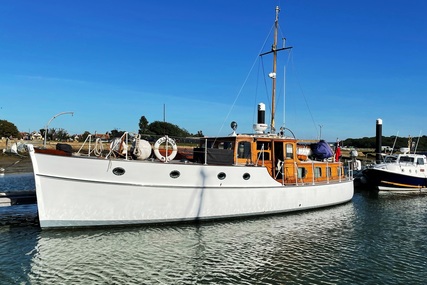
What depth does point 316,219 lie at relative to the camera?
1544 cm

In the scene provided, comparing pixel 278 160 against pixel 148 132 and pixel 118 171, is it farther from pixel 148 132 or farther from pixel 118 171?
pixel 148 132

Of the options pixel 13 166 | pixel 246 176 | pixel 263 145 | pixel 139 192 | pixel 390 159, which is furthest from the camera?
pixel 13 166

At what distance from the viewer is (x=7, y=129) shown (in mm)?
70062

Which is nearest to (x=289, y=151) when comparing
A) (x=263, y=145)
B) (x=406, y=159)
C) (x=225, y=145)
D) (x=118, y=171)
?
(x=263, y=145)

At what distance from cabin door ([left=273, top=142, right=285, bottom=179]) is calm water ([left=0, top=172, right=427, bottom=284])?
2320 millimetres

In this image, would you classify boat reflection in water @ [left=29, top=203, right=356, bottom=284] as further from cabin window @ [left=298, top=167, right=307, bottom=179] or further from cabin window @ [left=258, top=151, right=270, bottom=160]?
cabin window @ [left=298, top=167, right=307, bottom=179]

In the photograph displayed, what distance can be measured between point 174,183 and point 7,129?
70.2m

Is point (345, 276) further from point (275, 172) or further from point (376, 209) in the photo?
point (376, 209)

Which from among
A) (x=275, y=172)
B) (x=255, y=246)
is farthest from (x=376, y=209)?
(x=255, y=246)

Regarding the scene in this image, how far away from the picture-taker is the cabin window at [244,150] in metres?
15.4

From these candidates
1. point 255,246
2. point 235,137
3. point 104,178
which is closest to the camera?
point 255,246

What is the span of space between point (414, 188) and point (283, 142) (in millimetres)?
15994

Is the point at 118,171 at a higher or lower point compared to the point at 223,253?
higher

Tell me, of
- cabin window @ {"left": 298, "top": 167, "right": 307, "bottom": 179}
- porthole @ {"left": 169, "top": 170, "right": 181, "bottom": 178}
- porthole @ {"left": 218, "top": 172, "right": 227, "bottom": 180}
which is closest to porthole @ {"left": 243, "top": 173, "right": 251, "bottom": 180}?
porthole @ {"left": 218, "top": 172, "right": 227, "bottom": 180}
